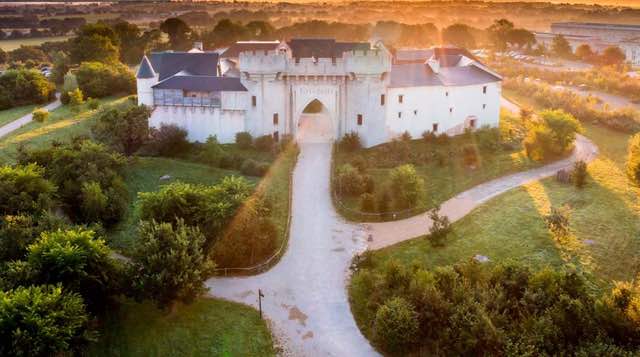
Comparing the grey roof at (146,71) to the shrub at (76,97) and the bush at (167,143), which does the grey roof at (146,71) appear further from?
the shrub at (76,97)

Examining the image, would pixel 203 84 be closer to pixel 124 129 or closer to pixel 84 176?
pixel 124 129

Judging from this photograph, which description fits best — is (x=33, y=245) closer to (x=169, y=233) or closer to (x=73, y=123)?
(x=169, y=233)

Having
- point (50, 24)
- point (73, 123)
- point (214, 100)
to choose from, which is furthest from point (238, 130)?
point (50, 24)

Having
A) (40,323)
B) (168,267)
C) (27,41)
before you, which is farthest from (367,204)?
(27,41)

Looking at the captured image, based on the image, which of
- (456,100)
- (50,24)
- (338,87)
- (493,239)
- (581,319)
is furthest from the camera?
(50,24)

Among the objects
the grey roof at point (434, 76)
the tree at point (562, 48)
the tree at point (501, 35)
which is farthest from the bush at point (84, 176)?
the tree at point (562, 48)

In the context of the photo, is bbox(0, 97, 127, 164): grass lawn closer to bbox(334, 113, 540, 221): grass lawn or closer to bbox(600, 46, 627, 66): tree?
bbox(334, 113, 540, 221): grass lawn
